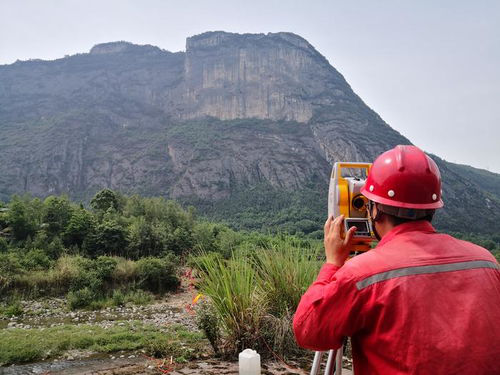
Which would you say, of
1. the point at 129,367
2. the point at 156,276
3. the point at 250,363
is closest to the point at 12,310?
the point at 156,276

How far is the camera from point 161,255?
1548 cm

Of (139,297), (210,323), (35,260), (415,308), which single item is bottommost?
(139,297)

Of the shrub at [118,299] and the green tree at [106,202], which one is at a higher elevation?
the green tree at [106,202]

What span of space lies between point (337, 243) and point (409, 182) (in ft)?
0.97

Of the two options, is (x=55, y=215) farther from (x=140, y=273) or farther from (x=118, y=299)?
(x=118, y=299)

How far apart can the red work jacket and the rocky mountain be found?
37.0 meters

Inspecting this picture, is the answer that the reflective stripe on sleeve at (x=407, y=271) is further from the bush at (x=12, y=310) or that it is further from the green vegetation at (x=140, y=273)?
the bush at (x=12, y=310)

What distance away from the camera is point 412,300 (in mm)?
941

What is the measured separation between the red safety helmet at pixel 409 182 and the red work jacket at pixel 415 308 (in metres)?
0.11

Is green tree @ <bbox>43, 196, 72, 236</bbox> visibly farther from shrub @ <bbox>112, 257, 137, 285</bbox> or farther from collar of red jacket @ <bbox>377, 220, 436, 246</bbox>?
collar of red jacket @ <bbox>377, 220, 436, 246</bbox>

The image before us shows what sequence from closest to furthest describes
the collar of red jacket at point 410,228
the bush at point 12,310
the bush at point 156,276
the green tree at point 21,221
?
the collar of red jacket at point 410,228
the bush at point 12,310
the bush at point 156,276
the green tree at point 21,221

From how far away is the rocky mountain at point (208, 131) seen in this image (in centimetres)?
6028

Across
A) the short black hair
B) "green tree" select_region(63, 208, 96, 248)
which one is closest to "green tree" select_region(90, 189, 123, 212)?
"green tree" select_region(63, 208, 96, 248)

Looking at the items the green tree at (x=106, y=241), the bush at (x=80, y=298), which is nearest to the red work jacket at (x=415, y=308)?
the bush at (x=80, y=298)
